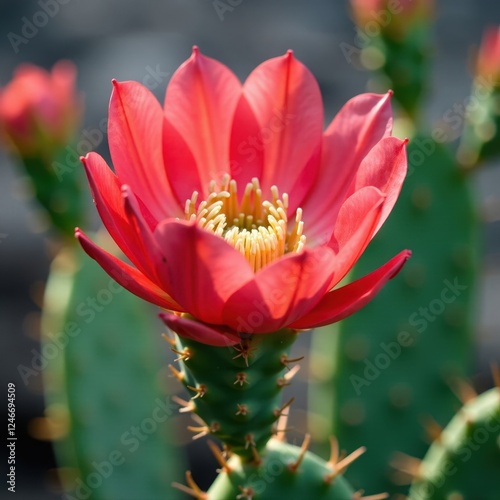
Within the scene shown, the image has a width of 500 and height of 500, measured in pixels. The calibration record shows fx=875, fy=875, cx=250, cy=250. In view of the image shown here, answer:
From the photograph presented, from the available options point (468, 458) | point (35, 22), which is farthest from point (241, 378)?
point (35, 22)

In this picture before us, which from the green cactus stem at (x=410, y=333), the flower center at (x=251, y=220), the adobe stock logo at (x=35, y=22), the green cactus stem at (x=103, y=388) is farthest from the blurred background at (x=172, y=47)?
the flower center at (x=251, y=220)

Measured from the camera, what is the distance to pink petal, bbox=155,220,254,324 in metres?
0.60

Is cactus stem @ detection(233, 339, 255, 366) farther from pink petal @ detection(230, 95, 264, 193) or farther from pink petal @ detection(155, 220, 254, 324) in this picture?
pink petal @ detection(230, 95, 264, 193)

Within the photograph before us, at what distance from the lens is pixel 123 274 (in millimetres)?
637

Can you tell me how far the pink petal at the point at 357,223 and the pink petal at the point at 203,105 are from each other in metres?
0.19

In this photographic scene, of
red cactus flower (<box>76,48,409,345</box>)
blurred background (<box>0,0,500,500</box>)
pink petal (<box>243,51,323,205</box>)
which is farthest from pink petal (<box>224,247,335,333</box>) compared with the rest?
blurred background (<box>0,0,500,500</box>)

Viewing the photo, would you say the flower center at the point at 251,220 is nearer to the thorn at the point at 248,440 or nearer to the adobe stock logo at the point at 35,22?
the thorn at the point at 248,440

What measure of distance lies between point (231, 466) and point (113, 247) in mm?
702

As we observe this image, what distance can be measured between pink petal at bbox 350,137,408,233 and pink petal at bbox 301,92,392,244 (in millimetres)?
77

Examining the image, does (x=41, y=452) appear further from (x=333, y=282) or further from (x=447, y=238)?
(x=333, y=282)

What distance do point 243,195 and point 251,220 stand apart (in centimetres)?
4

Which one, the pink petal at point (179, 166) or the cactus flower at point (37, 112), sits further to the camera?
the cactus flower at point (37, 112)

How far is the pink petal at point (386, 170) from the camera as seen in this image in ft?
2.13

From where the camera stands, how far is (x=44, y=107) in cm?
141
